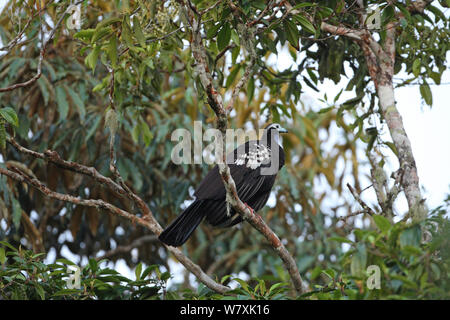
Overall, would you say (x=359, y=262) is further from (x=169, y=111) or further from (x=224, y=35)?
(x=169, y=111)

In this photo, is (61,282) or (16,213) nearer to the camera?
(61,282)

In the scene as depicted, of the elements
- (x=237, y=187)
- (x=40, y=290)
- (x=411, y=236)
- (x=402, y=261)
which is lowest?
(x=40, y=290)

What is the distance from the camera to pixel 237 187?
16.7ft

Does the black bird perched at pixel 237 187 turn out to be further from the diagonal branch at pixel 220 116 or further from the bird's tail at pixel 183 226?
the diagonal branch at pixel 220 116

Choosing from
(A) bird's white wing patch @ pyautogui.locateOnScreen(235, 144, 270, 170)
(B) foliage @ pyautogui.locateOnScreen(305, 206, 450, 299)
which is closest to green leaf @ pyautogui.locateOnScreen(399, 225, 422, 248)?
(B) foliage @ pyautogui.locateOnScreen(305, 206, 450, 299)

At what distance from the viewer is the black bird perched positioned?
15.5ft

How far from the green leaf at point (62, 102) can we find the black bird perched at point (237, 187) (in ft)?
7.83

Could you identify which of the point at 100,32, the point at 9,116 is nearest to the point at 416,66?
the point at 100,32

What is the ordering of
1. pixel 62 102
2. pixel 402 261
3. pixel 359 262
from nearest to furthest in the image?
pixel 359 262 < pixel 402 261 < pixel 62 102

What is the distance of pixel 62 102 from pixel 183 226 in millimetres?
2986

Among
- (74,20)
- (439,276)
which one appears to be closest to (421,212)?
(439,276)

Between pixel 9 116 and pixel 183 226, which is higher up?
pixel 9 116
